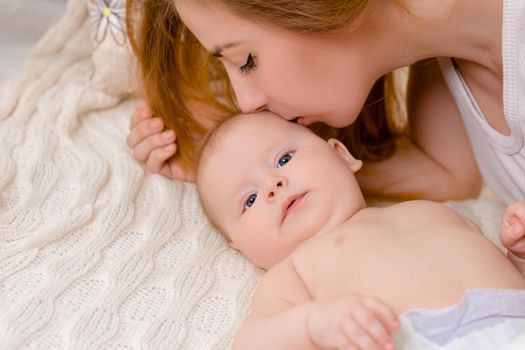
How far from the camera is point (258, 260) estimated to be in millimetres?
1575

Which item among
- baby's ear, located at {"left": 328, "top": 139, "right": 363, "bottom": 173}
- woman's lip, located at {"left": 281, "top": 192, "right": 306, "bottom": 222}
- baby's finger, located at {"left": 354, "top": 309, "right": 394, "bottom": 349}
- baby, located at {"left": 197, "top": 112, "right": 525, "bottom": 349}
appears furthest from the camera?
baby's ear, located at {"left": 328, "top": 139, "right": 363, "bottom": 173}

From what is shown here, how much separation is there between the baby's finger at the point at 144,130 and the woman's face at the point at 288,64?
315 millimetres

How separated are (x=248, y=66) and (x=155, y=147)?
39 centimetres

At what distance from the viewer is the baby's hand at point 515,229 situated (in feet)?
4.51

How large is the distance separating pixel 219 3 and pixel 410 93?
2.15ft

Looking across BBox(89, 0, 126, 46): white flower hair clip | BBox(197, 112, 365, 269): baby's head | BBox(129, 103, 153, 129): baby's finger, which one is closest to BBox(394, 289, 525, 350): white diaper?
BBox(197, 112, 365, 269): baby's head

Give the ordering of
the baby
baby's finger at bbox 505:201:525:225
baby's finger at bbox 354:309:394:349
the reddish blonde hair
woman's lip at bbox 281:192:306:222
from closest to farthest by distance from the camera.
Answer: baby's finger at bbox 354:309:394:349 < the baby < baby's finger at bbox 505:201:525:225 < woman's lip at bbox 281:192:306:222 < the reddish blonde hair

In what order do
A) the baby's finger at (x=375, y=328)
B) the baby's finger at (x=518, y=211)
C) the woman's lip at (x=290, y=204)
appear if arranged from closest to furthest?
the baby's finger at (x=375, y=328)
the baby's finger at (x=518, y=211)
the woman's lip at (x=290, y=204)

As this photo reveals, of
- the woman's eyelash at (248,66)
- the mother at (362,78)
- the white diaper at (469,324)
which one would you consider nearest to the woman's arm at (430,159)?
the mother at (362,78)

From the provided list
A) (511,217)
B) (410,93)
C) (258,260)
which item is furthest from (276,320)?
(410,93)

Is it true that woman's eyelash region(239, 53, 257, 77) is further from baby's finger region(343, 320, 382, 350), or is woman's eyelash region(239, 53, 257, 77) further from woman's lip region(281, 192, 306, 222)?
baby's finger region(343, 320, 382, 350)

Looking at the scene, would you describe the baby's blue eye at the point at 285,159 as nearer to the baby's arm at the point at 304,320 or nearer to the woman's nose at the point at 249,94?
the woman's nose at the point at 249,94

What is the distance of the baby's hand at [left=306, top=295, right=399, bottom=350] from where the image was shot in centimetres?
110

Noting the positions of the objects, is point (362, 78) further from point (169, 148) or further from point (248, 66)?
point (169, 148)
